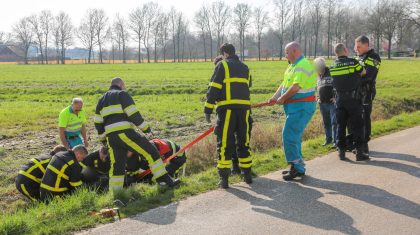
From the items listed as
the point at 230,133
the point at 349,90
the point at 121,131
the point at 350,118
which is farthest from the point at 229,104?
the point at 350,118

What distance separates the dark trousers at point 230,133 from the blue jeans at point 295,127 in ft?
2.15

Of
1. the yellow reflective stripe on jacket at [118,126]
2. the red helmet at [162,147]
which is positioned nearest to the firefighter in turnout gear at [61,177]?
the yellow reflective stripe on jacket at [118,126]

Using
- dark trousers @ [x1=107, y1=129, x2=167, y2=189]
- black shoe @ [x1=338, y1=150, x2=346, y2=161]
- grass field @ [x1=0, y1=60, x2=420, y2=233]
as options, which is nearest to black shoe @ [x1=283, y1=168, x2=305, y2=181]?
grass field @ [x1=0, y1=60, x2=420, y2=233]

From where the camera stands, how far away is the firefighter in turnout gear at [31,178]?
725 cm

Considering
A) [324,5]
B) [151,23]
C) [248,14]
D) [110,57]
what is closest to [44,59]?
[110,57]

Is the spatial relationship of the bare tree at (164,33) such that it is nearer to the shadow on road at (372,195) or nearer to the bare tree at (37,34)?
the bare tree at (37,34)

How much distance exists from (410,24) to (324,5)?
44.3 metres

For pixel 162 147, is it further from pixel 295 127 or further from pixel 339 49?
pixel 339 49

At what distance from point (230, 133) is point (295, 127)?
1062 mm

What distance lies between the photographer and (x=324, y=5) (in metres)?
99.7

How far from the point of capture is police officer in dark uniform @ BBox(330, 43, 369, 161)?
7.82 meters

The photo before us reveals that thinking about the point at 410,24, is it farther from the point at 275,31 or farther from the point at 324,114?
the point at 324,114

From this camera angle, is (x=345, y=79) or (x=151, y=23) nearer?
(x=345, y=79)

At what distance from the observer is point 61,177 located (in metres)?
6.94
